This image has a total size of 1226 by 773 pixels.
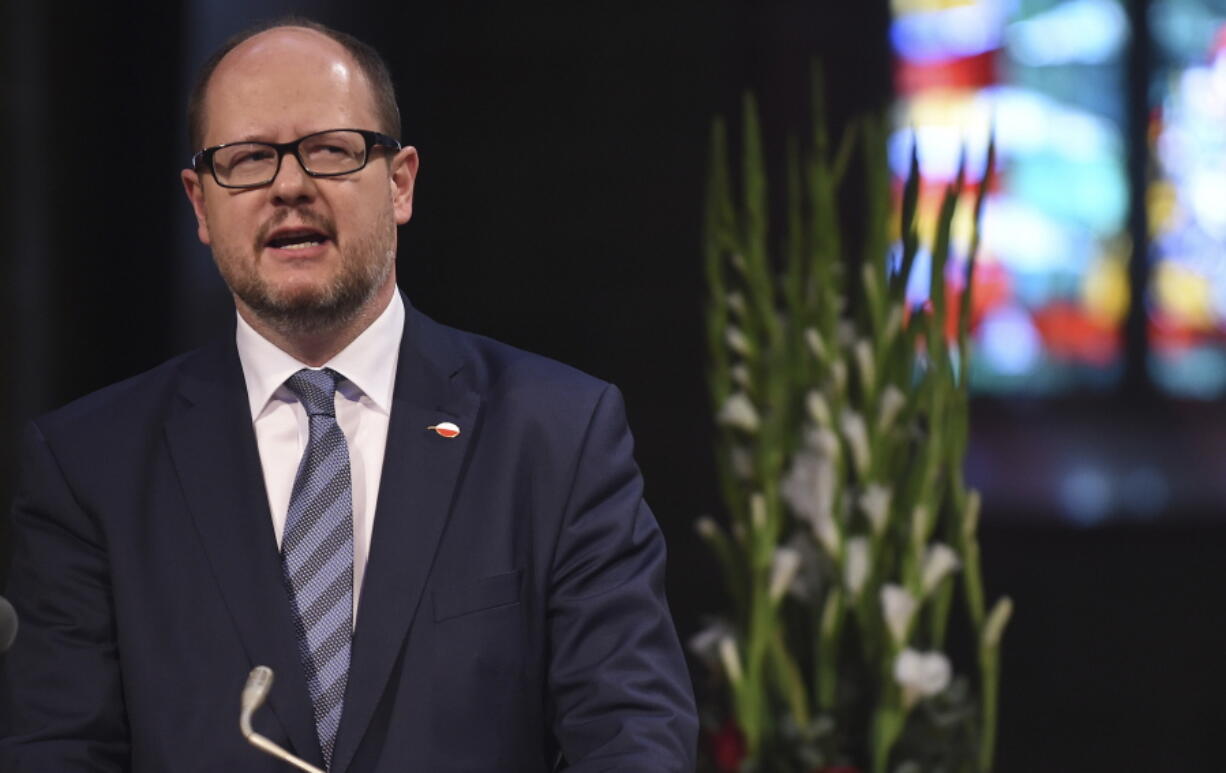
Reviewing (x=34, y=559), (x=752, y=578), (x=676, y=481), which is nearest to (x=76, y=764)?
(x=34, y=559)

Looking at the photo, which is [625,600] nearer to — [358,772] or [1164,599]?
[358,772]

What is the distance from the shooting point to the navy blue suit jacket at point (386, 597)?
1447 mm

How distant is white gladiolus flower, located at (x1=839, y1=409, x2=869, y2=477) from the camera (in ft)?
8.75

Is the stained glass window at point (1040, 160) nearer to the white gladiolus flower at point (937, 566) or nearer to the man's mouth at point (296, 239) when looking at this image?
the white gladiolus flower at point (937, 566)

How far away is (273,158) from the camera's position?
57.6 inches

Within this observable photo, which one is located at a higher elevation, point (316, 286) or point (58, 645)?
point (316, 286)

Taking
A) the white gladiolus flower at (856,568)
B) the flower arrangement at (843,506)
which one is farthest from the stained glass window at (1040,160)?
the white gladiolus flower at (856,568)

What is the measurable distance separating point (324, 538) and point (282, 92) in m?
0.38

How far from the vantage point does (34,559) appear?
1525mm

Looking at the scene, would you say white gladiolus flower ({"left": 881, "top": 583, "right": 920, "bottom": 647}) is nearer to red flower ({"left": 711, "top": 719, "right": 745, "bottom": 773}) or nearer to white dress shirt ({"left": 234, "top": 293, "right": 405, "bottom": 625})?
red flower ({"left": 711, "top": 719, "right": 745, "bottom": 773})

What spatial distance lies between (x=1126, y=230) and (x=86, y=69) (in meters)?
2.92

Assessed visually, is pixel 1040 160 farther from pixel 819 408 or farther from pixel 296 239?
pixel 296 239

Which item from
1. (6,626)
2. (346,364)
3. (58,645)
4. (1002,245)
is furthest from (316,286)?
(1002,245)

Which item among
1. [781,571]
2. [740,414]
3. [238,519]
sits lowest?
[781,571]
